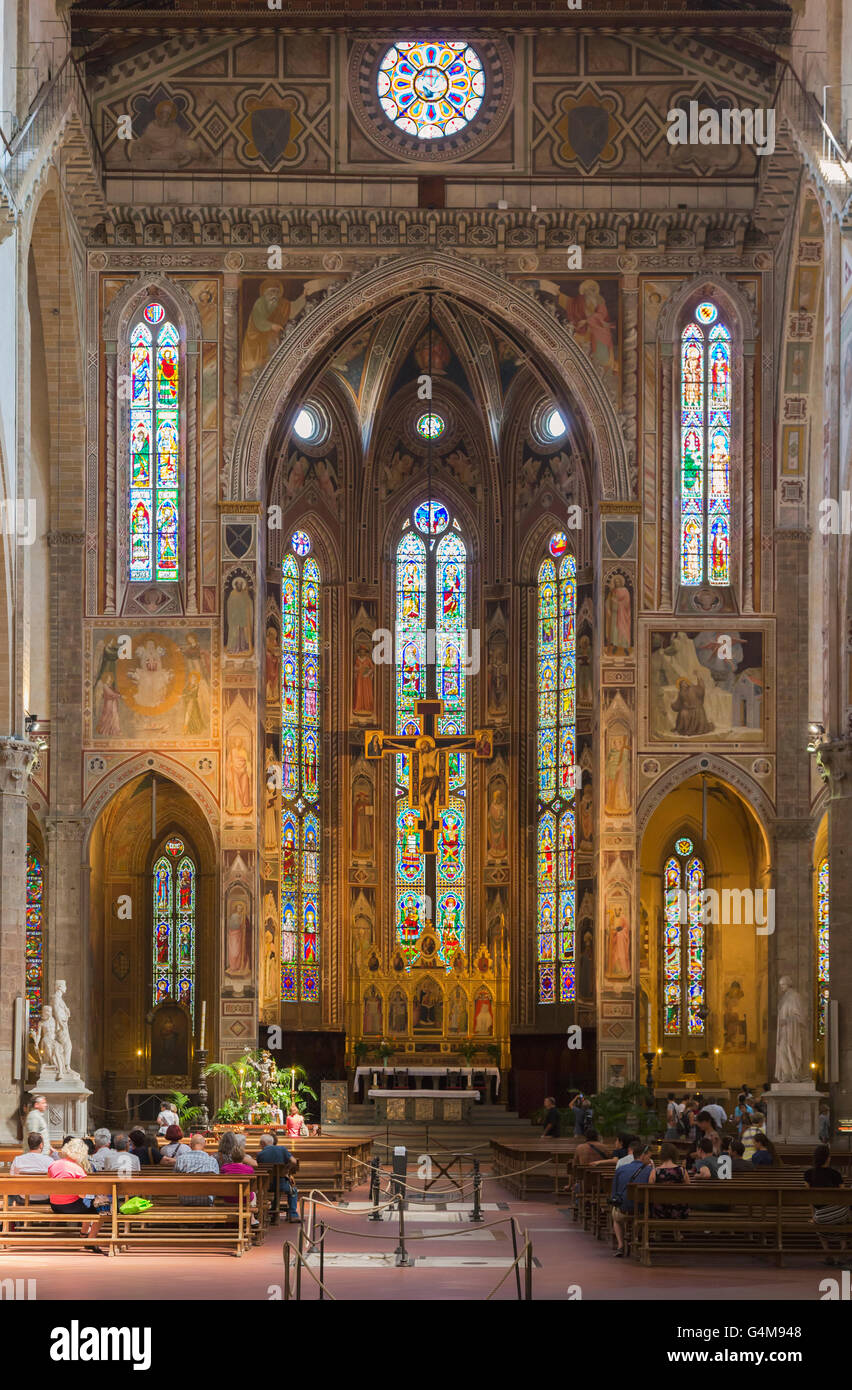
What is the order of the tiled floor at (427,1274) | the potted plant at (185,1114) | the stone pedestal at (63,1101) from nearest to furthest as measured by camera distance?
the tiled floor at (427,1274)
the stone pedestal at (63,1101)
the potted plant at (185,1114)

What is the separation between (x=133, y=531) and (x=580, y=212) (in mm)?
9622

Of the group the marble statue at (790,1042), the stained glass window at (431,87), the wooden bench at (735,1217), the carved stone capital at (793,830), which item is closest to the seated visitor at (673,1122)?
the marble statue at (790,1042)

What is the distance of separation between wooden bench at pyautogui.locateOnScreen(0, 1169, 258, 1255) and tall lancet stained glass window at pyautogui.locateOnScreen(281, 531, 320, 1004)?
2200cm

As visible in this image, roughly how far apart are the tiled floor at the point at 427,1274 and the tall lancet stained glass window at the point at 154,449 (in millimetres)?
17632

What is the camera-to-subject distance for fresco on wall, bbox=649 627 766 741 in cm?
3684

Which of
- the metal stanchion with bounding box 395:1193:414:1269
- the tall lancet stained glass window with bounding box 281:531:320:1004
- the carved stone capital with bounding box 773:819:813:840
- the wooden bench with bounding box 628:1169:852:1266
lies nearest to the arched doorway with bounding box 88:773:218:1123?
the tall lancet stained glass window with bounding box 281:531:320:1004

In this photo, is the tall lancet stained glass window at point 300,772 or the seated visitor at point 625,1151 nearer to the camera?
the seated visitor at point 625,1151

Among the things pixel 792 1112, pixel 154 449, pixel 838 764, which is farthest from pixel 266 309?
pixel 792 1112

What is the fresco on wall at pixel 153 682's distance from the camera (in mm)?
36562

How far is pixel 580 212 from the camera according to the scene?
3697 centimetres

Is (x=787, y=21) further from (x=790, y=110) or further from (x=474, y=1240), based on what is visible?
(x=474, y=1240)

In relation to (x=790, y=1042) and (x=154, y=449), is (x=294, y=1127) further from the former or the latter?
(x=154, y=449)

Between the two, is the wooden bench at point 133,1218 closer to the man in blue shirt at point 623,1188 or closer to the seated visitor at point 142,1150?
the seated visitor at point 142,1150
